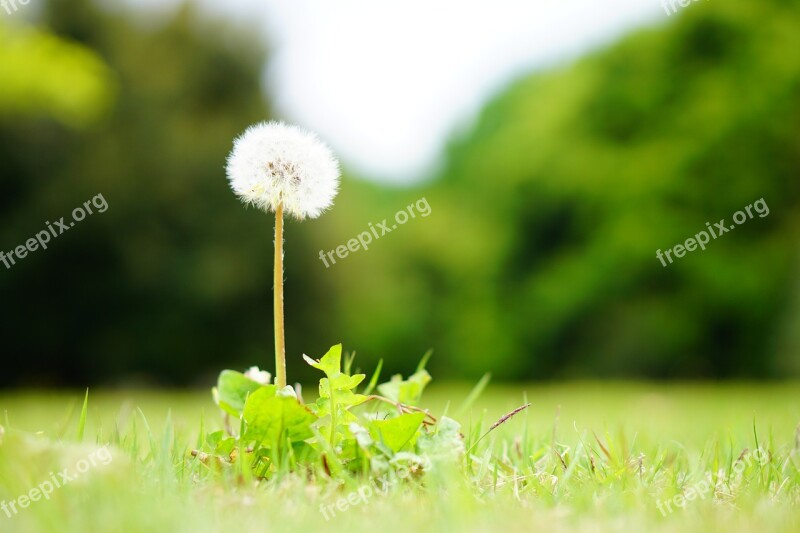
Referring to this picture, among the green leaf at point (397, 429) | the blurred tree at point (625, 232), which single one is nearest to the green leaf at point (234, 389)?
the green leaf at point (397, 429)

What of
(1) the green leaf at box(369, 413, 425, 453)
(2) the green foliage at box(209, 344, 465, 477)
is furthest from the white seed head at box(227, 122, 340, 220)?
(1) the green leaf at box(369, 413, 425, 453)

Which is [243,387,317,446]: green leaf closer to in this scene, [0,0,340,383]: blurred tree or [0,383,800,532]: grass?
[0,383,800,532]: grass

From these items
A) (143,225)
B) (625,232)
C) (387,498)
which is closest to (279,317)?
(387,498)

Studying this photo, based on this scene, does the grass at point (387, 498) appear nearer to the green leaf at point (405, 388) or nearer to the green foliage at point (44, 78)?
the green leaf at point (405, 388)

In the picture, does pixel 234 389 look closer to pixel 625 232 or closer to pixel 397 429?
pixel 397 429

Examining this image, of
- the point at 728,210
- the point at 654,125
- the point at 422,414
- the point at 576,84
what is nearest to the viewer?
the point at 422,414

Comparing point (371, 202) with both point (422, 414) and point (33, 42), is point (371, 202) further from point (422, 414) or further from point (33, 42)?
point (422, 414)

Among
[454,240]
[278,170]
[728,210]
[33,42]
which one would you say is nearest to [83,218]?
[33,42]
